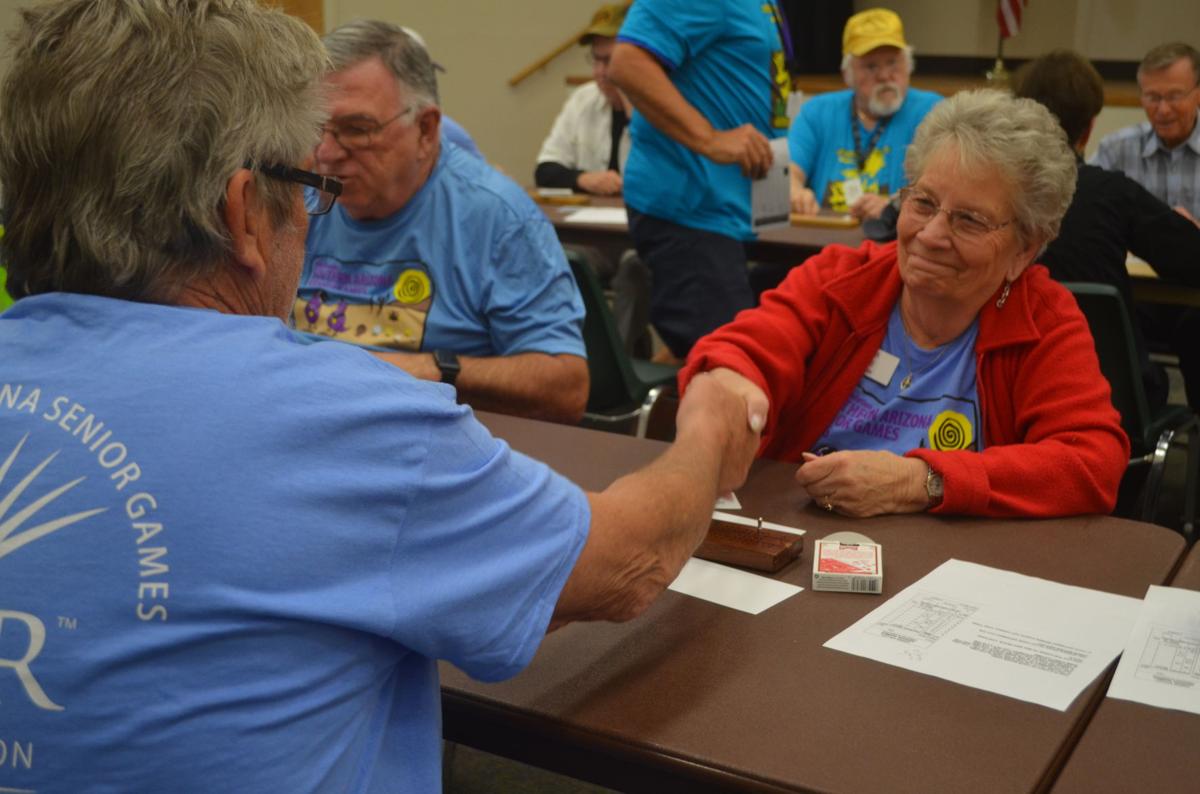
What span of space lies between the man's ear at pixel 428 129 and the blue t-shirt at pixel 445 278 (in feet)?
0.19

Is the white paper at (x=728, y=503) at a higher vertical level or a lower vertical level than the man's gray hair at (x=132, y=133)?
lower

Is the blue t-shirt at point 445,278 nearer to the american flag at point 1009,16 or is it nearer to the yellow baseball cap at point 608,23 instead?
the yellow baseball cap at point 608,23

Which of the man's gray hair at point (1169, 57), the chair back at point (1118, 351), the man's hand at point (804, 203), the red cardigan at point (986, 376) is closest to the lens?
the red cardigan at point (986, 376)

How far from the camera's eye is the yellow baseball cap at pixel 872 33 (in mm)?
5379

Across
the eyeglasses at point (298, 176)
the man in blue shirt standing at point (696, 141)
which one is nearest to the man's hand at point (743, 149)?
the man in blue shirt standing at point (696, 141)

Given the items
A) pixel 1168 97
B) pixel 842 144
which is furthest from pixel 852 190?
pixel 1168 97

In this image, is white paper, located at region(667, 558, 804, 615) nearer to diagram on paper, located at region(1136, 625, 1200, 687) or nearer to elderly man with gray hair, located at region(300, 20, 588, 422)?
diagram on paper, located at region(1136, 625, 1200, 687)

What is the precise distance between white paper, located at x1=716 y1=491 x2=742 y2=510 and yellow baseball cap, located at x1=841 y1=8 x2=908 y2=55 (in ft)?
12.9

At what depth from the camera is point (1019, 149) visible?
2088 mm

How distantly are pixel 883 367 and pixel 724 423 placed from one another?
2.00 ft

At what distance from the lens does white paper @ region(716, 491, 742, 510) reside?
187cm

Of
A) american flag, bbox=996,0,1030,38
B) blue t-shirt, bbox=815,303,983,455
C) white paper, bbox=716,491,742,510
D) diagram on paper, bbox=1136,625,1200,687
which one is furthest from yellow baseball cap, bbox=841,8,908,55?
american flag, bbox=996,0,1030,38

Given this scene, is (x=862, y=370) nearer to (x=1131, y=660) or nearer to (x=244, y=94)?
(x=1131, y=660)

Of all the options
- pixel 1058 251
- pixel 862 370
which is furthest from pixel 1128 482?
pixel 862 370
